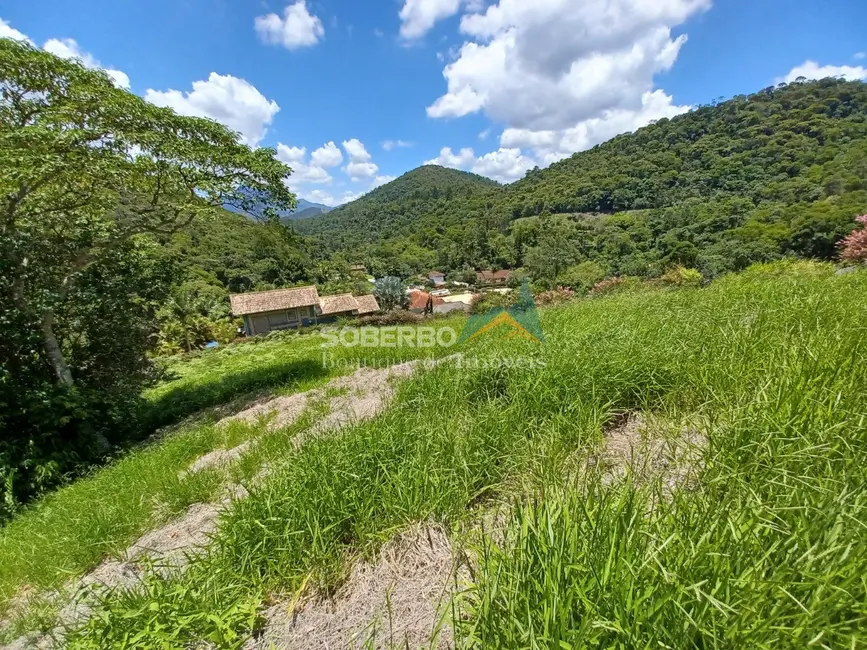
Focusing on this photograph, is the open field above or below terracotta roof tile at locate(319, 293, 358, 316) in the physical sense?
above

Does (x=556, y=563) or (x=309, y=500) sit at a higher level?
(x=556, y=563)

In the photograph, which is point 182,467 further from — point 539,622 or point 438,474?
point 539,622

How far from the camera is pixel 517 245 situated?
7919 cm

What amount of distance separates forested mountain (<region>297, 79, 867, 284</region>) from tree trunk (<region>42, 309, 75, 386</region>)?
3186 centimetres

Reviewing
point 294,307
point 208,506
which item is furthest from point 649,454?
point 294,307

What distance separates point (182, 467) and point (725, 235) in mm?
56623

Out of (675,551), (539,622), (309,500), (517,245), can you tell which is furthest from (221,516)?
(517,245)

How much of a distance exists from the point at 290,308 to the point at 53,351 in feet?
106

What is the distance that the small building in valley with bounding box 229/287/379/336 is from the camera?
34.8 metres

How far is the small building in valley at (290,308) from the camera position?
34750mm

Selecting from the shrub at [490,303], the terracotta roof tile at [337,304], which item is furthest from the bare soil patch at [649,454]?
the terracotta roof tile at [337,304]

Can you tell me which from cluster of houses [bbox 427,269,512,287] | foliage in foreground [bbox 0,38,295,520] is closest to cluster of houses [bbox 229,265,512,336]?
foliage in foreground [bbox 0,38,295,520]

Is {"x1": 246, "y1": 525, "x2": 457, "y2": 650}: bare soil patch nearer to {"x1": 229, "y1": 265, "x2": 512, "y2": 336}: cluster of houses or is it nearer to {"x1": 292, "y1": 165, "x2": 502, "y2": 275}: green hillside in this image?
{"x1": 229, "y1": 265, "x2": 512, "y2": 336}: cluster of houses

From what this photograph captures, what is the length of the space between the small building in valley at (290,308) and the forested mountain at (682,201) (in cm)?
2381
